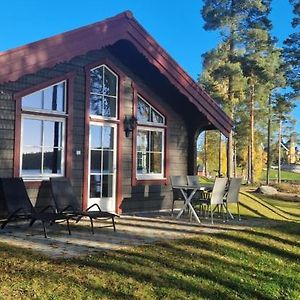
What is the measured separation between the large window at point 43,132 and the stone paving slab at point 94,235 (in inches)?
48.7

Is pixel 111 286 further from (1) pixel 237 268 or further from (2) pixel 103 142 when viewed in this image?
(2) pixel 103 142

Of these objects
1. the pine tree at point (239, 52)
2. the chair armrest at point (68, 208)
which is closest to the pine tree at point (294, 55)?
the pine tree at point (239, 52)

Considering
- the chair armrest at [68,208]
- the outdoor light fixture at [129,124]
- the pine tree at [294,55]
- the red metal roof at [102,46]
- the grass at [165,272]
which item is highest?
the pine tree at [294,55]

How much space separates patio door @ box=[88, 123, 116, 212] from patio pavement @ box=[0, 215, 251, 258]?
890mm

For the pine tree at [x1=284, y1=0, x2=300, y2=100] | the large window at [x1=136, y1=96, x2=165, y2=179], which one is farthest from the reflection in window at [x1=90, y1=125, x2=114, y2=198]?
the pine tree at [x1=284, y1=0, x2=300, y2=100]

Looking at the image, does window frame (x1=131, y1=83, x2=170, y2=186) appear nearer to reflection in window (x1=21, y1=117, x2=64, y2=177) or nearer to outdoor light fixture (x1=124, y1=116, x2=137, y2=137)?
outdoor light fixture (x1=124, y1=116, x2=137, y2=137)

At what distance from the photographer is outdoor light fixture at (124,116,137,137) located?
10.4m

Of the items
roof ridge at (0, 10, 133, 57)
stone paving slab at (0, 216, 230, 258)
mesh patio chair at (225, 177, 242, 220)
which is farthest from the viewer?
mesh patio chair at (225, 177, 242, 220)

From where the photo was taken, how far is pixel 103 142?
10.2 m

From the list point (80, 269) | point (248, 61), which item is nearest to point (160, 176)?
point (80, 269)

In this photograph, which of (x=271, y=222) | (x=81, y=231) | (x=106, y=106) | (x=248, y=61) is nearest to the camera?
(x=81, y=231)

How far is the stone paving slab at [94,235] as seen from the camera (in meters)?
6.05

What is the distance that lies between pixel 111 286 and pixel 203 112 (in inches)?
270

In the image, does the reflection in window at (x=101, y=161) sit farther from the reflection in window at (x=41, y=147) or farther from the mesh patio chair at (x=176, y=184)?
the mesh patio chair at (x=176, y=184)
